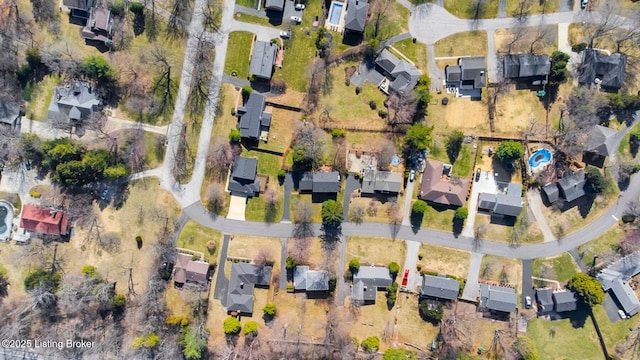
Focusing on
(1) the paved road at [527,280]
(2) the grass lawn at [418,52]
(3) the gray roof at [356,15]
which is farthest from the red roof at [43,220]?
(1) the paved road at [527,280]

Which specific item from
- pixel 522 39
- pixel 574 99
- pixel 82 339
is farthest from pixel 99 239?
pixel 574 99

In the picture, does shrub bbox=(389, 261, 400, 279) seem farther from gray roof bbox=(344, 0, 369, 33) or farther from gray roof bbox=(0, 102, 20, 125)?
gray roof bbox=(0, 102, 20, 125)

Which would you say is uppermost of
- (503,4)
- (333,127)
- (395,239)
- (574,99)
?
(503,4)

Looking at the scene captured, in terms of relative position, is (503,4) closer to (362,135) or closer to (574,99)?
(574,99)

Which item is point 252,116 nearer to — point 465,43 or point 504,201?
point 465,43

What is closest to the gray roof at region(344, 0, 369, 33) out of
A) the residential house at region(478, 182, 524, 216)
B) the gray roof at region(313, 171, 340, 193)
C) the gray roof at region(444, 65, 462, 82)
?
the gray roof at region(444, 65, 462, 82)

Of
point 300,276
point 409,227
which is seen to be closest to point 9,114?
point 300,276
